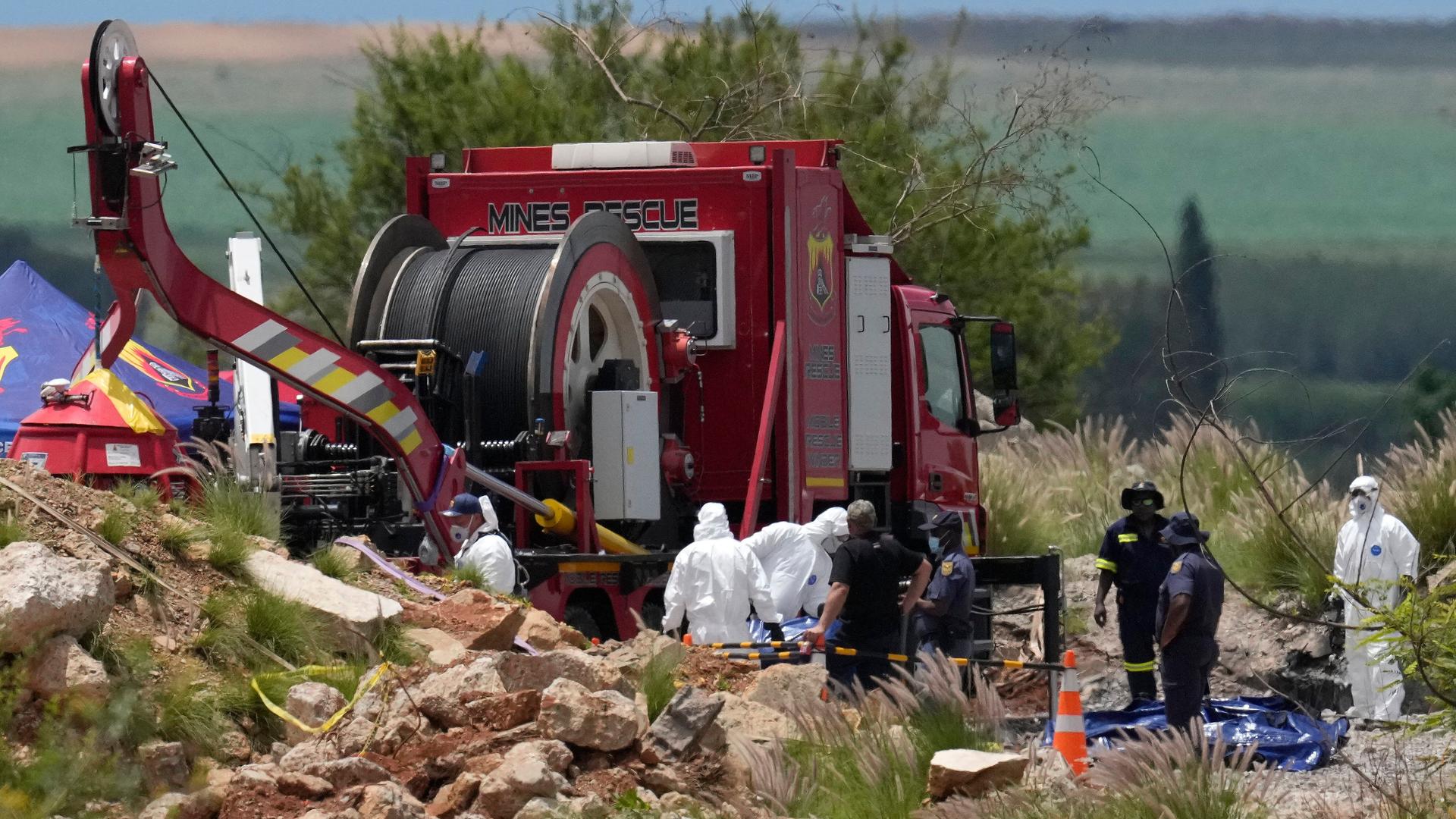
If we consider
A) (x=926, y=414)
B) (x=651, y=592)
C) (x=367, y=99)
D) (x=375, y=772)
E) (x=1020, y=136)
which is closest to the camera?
(x=375, y=772)

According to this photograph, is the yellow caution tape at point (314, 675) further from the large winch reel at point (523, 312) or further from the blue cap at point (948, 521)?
the blue cap at point (948, 521)

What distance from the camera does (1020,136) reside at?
2252 centimetres

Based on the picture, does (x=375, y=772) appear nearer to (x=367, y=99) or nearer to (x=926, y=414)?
(x=926, y=414)

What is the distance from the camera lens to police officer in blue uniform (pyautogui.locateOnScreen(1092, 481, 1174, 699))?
1282 centimetres

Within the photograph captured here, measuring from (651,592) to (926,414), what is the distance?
10.5 feet

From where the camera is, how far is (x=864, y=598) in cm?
1129

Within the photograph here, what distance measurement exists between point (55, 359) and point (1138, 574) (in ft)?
32.8

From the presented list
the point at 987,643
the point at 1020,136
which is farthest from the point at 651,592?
the point at 1020,136

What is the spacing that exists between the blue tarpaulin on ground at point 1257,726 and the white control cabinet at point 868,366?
3035 millimetres

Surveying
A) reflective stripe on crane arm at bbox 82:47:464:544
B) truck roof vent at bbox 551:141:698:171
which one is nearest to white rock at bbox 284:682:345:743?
reflective stripe on crane arm at bbox 82:47:464:544

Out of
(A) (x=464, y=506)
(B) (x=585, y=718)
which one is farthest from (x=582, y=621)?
(B) (x=585, y=718)

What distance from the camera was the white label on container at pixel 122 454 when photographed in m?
10.2

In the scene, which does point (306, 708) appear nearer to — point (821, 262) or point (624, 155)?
point (624, 155)

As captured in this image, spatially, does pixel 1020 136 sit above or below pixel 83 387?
above
